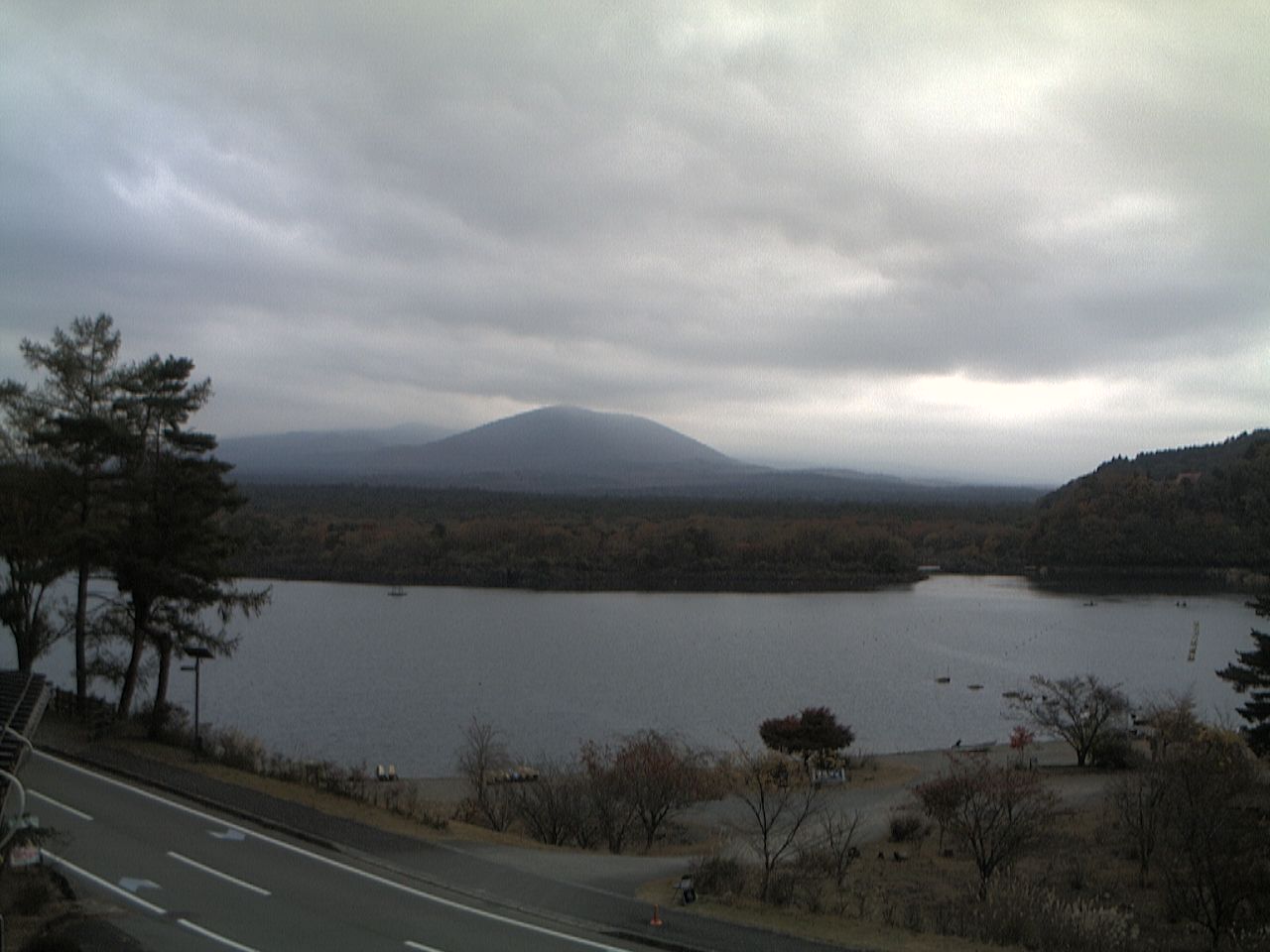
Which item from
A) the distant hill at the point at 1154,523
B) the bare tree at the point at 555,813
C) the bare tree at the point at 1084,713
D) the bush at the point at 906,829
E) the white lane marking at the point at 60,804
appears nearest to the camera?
the white lane marking at the point at 60,804

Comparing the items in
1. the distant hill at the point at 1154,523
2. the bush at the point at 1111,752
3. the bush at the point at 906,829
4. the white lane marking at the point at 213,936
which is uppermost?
the distant hill at the point at 1154,523

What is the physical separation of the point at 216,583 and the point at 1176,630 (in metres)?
45.4

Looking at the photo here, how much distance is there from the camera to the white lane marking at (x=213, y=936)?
6.55 m

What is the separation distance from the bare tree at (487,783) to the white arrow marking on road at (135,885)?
5896 millimetres

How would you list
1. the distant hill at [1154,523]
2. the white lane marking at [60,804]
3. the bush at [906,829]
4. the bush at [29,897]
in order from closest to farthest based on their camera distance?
the bush at [29,897], the white lane marking at [60,804], the bush at [906,829], the distant hill at [1154,523]

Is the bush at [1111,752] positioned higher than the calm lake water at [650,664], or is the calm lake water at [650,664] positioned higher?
the bush at [1111,752]

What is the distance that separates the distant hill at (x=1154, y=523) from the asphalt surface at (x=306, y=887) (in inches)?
2985

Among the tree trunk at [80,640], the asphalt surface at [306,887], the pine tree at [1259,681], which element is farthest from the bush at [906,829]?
the tree trunk at [80,640]

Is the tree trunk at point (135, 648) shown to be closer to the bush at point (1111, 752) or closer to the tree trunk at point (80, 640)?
the tree trunk at point (80, 640)

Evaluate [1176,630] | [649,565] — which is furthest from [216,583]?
[649,565]

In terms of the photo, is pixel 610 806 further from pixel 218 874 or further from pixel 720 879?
pixel 218 874

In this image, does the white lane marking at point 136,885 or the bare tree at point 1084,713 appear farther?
the bare tree at point 1084,713

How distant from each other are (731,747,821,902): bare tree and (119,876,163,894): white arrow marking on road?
522cm

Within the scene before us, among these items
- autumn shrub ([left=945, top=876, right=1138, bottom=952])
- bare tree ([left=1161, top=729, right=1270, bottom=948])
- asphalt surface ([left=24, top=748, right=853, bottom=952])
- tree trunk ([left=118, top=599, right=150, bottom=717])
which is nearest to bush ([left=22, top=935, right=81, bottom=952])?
asphalt surface ([left=24, top=748, right=853, bottom=952])
